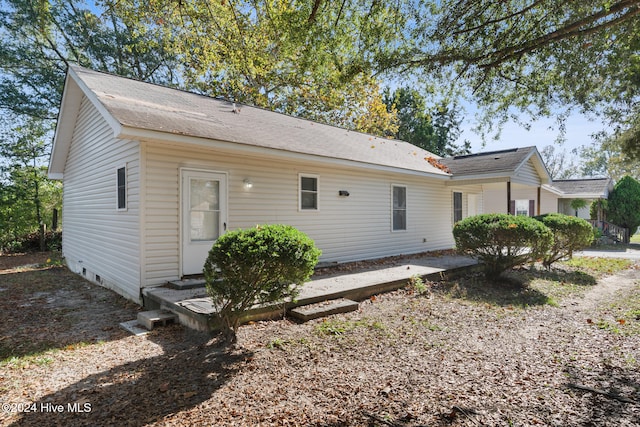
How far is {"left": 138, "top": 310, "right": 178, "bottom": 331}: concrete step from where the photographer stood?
493 cm

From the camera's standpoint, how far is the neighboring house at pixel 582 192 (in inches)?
823

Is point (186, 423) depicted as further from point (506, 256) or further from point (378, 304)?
point (506, 256)

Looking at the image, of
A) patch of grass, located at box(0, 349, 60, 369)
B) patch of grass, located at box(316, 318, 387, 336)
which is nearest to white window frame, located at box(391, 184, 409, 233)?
patch of grass, located at box(316, 318, 387, 336)

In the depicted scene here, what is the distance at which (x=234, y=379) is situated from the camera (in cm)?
338

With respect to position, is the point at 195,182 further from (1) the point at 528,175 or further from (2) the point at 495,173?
(1) the point at 528,175

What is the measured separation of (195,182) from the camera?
21.9ft

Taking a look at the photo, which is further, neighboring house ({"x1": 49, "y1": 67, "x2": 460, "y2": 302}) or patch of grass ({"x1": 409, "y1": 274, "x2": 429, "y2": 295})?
patch of grass ({"x1": 409, "y1": 274, "x2": 429, "y2": 295})

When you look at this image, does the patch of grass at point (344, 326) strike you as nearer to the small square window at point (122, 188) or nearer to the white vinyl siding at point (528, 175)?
the small square window at point (122, 188)

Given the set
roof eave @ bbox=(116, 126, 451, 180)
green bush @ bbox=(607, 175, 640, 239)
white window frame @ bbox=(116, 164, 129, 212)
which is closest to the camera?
roof eave @ bbox=(116, 126, 451, 180)

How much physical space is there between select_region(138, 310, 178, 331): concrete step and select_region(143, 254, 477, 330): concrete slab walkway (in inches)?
3.5

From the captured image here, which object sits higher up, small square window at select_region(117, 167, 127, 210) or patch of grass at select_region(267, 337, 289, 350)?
small square window at select_region(117, 167, 127, 210)

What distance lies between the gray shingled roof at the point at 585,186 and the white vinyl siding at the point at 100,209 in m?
24.7

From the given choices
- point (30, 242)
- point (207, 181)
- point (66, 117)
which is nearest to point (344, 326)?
point (207, 181)

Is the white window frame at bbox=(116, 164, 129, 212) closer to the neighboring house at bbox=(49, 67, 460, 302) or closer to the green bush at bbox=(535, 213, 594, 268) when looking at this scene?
the neighboring house at bbox=(49, 67, 460, 302)
